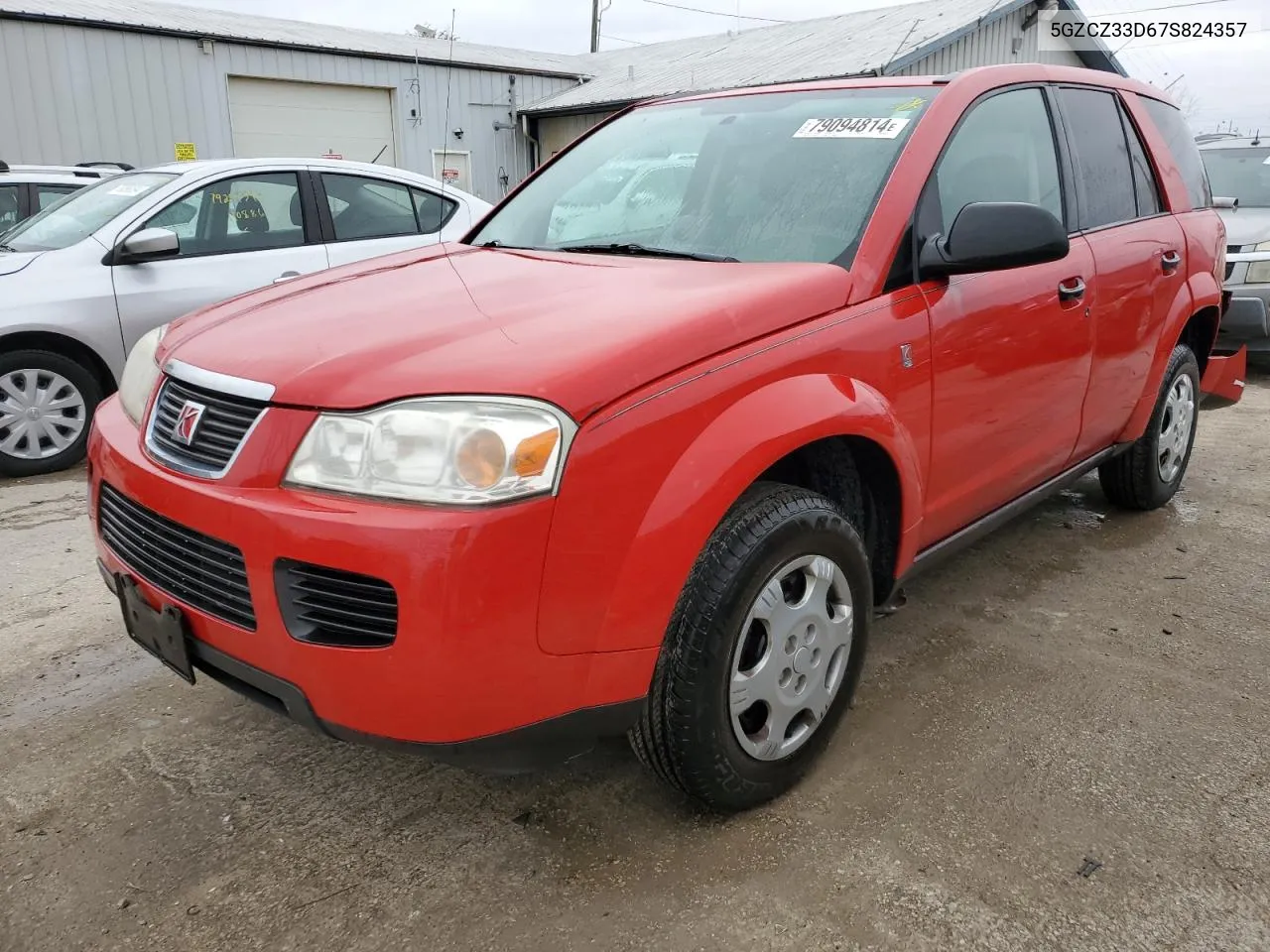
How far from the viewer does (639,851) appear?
2.07m

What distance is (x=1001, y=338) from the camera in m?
2.66

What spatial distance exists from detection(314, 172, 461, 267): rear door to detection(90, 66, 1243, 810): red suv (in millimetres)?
2945

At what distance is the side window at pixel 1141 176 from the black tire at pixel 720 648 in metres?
2.33

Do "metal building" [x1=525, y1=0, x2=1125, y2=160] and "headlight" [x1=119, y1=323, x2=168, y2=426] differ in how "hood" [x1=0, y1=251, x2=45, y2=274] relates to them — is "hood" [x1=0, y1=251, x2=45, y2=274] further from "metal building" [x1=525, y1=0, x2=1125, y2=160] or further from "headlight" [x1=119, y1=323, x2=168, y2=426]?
"metal building" [x1=525, y1=0, x2=1125, y2=160]

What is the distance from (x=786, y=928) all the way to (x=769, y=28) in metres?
19.2

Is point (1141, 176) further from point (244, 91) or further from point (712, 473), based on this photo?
point (244, 91)

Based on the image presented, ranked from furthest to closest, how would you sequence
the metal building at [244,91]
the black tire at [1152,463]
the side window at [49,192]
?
1. the metal building at [244,91]
2. the side window at [49,192]
3. the black tire at [1152,463]

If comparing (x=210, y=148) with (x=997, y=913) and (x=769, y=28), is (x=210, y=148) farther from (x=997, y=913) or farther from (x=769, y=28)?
(x=997, y=913)

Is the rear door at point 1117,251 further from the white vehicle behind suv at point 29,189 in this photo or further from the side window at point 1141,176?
the white vehicle behind suv at point 29,189

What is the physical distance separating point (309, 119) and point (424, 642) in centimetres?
Answer: 1484

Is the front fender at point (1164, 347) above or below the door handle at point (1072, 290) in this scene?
below

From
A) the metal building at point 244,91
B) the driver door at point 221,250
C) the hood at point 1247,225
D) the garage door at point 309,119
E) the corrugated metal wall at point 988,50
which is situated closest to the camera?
the driver door at point 221,250

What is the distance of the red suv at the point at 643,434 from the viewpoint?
1661 mm

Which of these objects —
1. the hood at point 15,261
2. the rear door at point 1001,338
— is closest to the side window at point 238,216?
the hood at point 15,261
